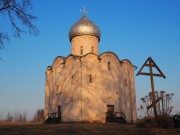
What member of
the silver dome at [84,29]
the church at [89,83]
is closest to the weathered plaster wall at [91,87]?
the church at [89,83]

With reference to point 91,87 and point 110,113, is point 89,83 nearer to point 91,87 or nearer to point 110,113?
point 91,87

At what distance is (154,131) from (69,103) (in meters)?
13.8

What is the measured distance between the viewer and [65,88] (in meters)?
23.4

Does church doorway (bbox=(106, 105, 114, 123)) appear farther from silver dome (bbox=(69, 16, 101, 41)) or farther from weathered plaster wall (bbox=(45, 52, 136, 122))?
silver dome (bbox=(69, 16, 101, 41))

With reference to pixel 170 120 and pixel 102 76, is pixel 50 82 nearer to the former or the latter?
pixel 102 76

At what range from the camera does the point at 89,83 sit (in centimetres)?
2256

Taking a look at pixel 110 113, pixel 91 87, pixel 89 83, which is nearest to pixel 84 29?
pixel 89 83

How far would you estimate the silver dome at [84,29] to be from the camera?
85.3ft

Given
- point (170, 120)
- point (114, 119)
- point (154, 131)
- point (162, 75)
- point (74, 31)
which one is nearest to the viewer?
point (154, 131)

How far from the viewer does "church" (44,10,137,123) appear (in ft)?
72.4

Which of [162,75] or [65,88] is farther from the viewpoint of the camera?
[65,88]

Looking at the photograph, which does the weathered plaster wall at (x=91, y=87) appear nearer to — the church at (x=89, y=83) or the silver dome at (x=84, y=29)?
the church at (x=89, y=83)

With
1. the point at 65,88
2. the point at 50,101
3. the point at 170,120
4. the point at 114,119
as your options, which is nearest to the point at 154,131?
the point at 170,120

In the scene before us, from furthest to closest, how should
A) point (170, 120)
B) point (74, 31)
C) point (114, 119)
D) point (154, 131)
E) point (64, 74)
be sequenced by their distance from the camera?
point (74, 31) → point (64, 74) → point (114, 119) → point (170, 120) → point (154, 131)
